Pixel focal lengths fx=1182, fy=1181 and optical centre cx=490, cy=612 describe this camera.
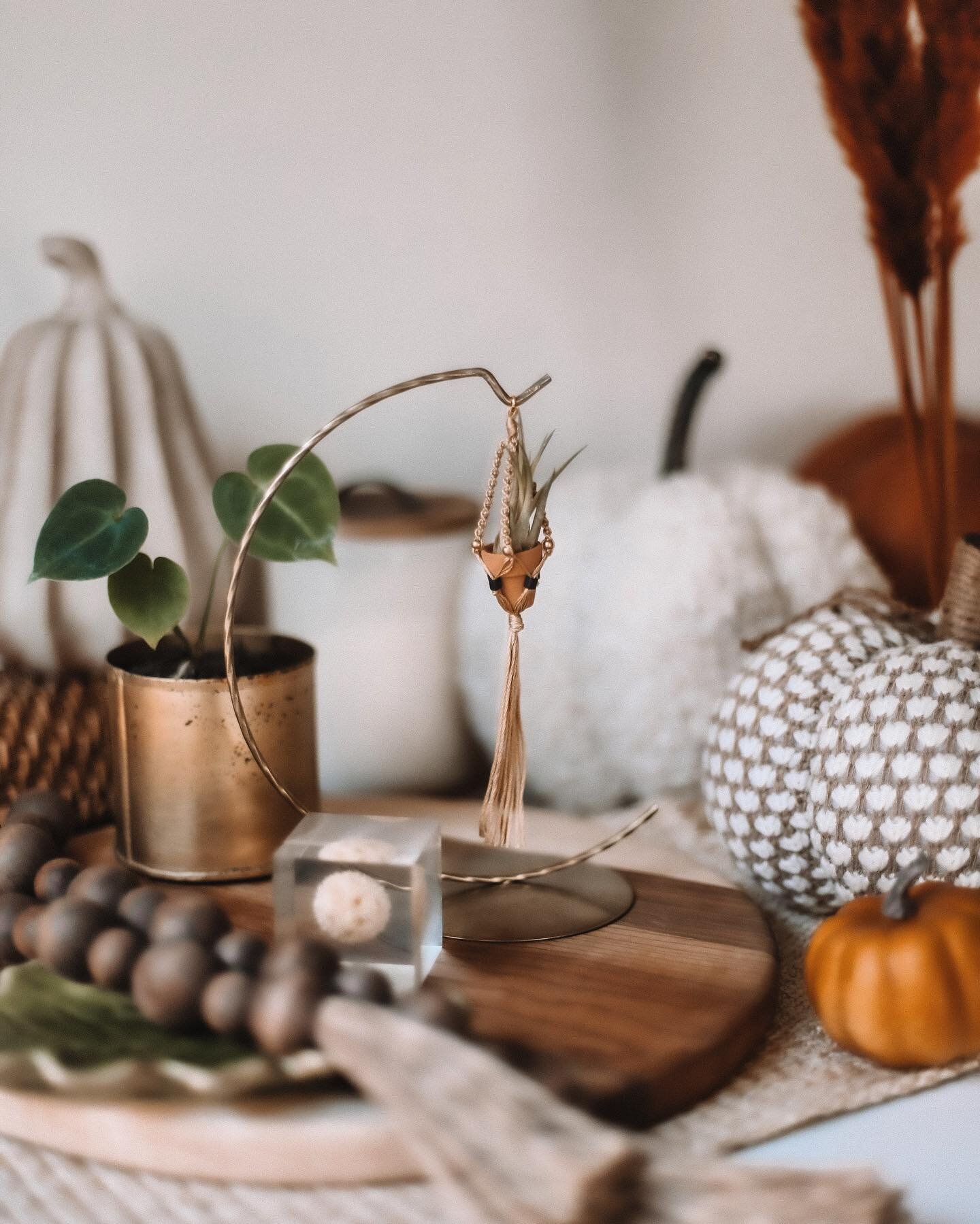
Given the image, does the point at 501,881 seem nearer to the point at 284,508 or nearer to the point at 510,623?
the point at 510,623

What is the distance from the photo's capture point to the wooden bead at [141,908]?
63 centimetres

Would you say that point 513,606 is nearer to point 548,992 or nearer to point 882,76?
point 548,992

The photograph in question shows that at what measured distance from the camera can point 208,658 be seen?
0.86 m

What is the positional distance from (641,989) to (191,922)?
0.81 ft

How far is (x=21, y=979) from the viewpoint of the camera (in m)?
0.63

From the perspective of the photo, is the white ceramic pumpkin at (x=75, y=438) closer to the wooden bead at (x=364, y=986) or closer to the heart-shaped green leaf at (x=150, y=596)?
the heart-shaped green leaf at (x=150, y=596)

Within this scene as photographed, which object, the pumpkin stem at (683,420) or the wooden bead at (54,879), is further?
the pumpkin stem at (683,420)

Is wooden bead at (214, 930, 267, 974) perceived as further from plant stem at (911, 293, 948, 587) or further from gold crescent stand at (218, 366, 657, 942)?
plant stem at (911, 293, 948, 587)

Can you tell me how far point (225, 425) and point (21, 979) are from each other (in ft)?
1.87

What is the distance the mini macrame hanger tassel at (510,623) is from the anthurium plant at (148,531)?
12cm

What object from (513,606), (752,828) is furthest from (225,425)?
(752,828)

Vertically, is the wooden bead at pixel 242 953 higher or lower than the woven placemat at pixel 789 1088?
higher

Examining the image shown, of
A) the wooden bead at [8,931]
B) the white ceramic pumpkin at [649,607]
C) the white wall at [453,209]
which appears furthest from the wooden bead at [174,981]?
the white wall at [453,209]

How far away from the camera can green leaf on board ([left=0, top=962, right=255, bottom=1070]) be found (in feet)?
1.87
